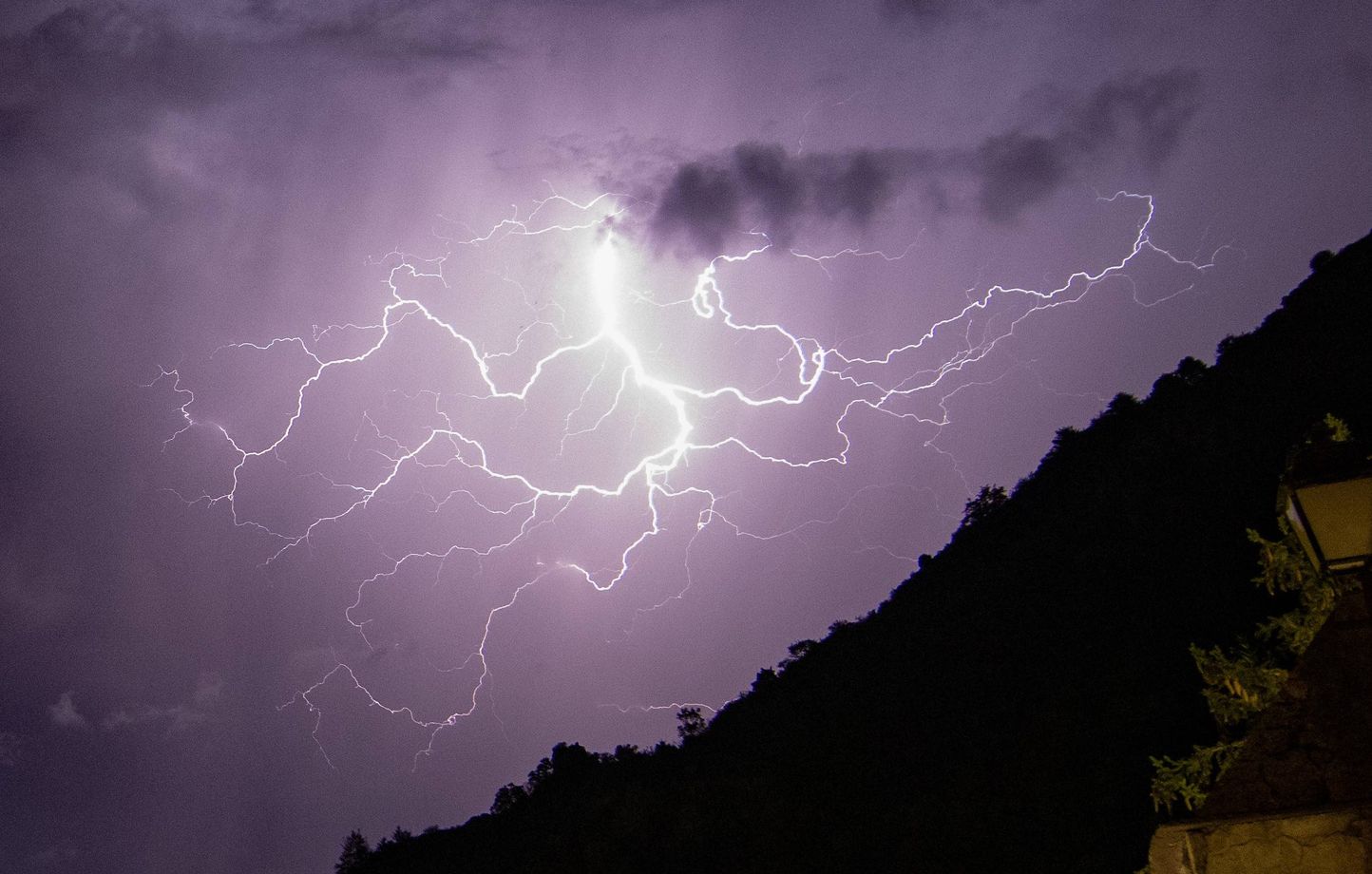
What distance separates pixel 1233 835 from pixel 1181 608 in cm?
1476

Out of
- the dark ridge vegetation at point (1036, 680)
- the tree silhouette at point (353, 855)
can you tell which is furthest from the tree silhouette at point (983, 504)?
the tree silhouette at point (353, 855)

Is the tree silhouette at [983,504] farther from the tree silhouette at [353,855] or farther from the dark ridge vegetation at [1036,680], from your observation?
the tree silhouette at [353,855]

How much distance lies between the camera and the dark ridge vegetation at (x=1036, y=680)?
42.0ft

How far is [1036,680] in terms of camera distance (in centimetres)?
1644

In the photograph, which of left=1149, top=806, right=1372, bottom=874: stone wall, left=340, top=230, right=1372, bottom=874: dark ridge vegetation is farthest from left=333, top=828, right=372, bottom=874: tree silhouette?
left=1149, top=806, right=1372, bottom=874: stone wall

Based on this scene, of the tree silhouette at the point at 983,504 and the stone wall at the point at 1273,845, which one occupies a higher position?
the tree silhouette at the point at 983,504

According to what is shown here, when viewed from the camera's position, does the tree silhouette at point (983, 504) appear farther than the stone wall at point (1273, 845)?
Yes

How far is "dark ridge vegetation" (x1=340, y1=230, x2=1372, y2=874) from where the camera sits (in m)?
12.8

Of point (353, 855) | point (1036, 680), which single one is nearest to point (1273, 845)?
point (1036, 680)

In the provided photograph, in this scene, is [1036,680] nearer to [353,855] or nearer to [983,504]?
[983,504]

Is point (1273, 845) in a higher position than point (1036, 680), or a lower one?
lower

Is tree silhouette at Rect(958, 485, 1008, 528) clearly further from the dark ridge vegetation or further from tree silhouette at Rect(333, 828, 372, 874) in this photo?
tree silhouette at Rect(333, 828, 372, 874)

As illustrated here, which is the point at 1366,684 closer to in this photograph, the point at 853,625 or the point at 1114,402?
the point at 853,625

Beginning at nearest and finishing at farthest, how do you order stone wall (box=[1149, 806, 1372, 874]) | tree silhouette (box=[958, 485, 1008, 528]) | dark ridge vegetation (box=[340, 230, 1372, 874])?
stone wall (box=[1149, 806, 1372, 874]), dark ridge vegetation (box=[340, 230, 1372, 874]), tree silhouette (box=[958, 485, 1008, 528])
